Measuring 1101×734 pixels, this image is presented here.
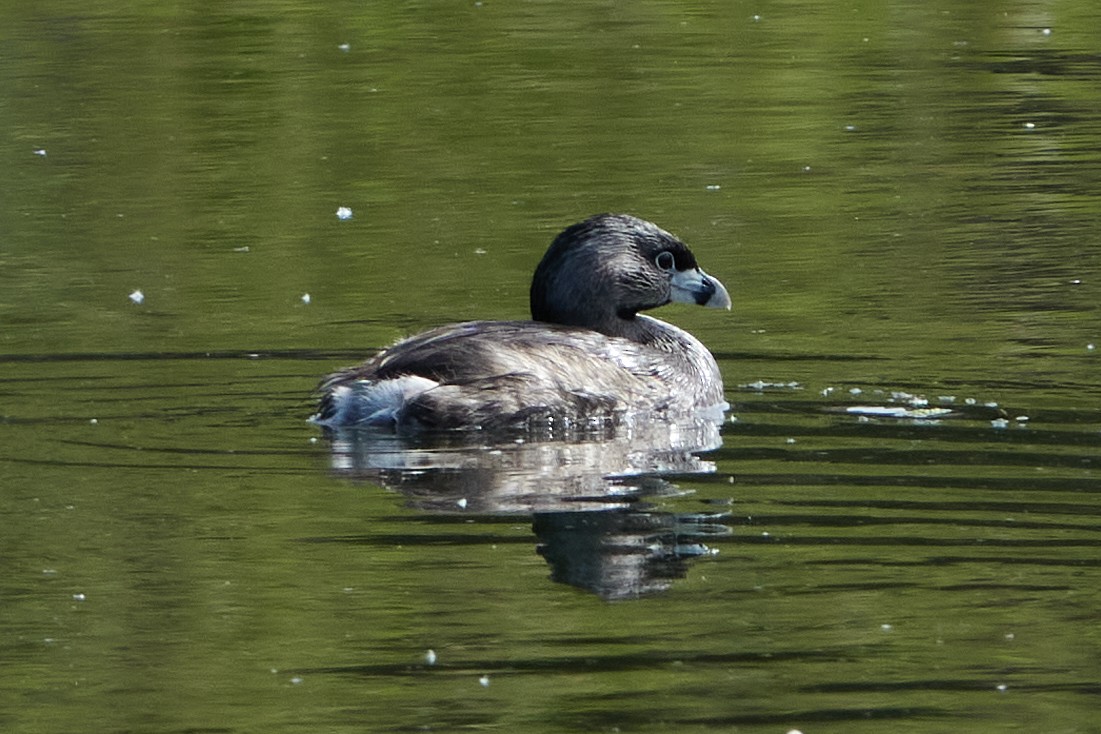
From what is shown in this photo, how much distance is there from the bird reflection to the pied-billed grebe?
0.09 meters

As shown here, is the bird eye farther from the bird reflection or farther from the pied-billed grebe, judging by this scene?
the bird reflection

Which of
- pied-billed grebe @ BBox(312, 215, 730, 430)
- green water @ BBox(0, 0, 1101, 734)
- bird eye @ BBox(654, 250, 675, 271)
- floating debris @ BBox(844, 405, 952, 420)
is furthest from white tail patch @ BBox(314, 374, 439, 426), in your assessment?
floating debris @ BBox(844, 405, 952, 420)

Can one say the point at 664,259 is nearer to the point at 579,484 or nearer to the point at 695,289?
the point at 695,289

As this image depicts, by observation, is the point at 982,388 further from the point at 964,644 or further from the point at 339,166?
the point at 339,166

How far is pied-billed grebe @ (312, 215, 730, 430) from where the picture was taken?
32.3ft

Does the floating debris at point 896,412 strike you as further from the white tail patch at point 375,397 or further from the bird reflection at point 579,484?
the white tail patch at point 375,397

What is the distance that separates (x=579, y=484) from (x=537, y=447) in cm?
76

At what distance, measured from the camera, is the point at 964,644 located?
695 cm

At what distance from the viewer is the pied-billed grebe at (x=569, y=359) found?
9.84 m

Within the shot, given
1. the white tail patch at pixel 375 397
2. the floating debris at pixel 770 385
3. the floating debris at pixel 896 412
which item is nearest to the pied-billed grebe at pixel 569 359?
the white tail patch at pixel 375 397

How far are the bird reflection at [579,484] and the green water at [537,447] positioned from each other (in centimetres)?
3

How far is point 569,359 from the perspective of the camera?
33.1 feet

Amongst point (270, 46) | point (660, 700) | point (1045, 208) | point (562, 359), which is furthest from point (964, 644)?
point (270, 46)

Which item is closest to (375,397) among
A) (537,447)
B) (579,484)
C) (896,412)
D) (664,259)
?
(537,447)
